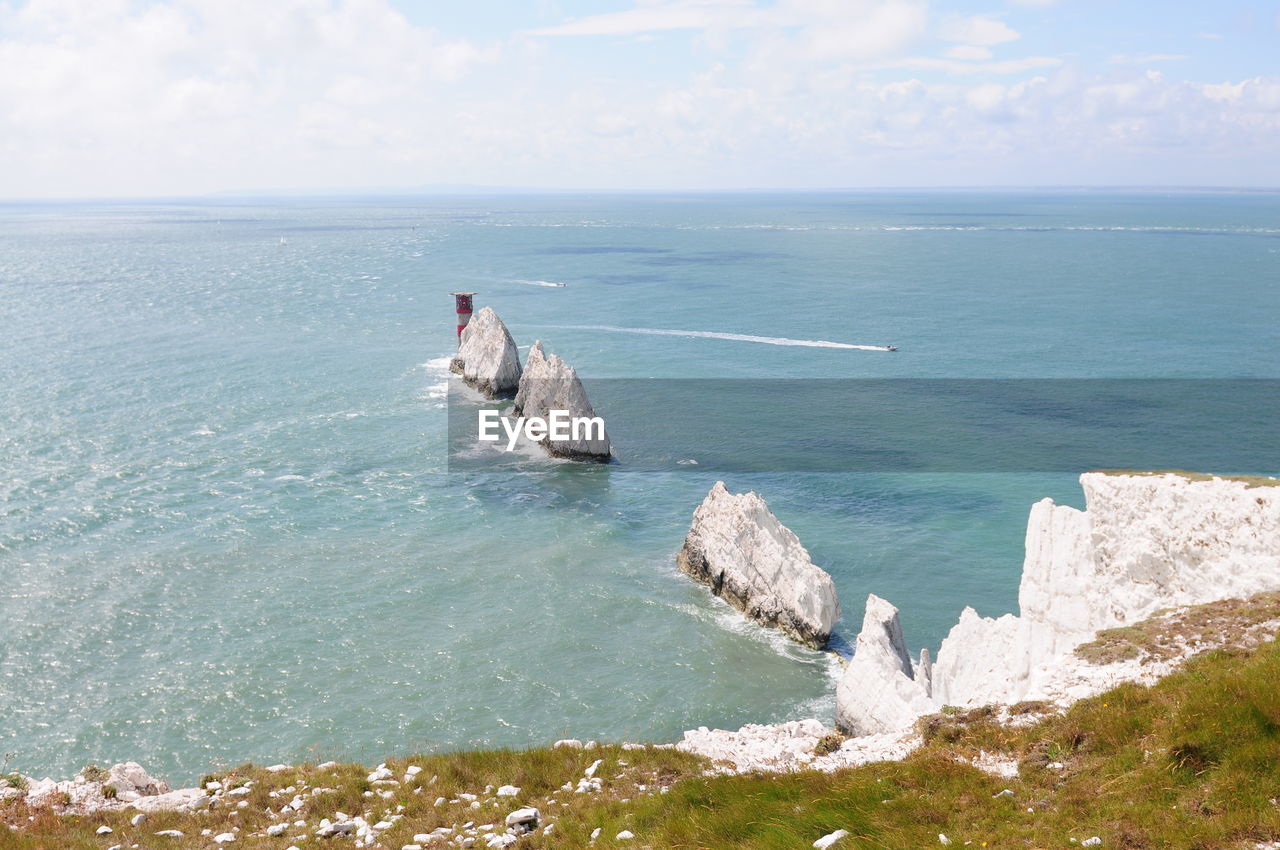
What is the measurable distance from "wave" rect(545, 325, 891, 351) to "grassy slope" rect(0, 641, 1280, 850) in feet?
280

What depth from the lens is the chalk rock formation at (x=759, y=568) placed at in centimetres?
3978

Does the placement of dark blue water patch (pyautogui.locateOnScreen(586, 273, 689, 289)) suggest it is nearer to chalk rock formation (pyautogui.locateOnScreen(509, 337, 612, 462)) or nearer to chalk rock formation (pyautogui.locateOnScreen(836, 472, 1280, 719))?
chalk rock formation (pyautogui.locateOnScreen(509, 337, 612, 462))

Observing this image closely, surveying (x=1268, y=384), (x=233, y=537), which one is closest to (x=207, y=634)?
(x=233, y=537)

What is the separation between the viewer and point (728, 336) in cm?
10869

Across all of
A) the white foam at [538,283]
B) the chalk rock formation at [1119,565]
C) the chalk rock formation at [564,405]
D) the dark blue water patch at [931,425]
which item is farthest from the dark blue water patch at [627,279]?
the chalk rock formation at [1119,565]

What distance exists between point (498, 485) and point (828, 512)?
22.9 meters

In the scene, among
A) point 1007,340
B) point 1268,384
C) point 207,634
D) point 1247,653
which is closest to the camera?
point 1247,653

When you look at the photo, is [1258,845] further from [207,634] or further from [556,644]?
[207,634]

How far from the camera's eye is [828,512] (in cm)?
5409

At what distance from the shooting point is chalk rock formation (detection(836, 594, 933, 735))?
1130 inches

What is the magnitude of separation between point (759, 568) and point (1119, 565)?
18084 millimetres

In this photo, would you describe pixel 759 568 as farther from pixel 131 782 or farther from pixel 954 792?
pixel 131 782

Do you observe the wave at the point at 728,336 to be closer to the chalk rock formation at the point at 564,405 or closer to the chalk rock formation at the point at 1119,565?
the chalk rock formation at the point at 564,405

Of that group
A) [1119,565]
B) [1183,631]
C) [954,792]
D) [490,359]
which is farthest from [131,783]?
[490,359]
